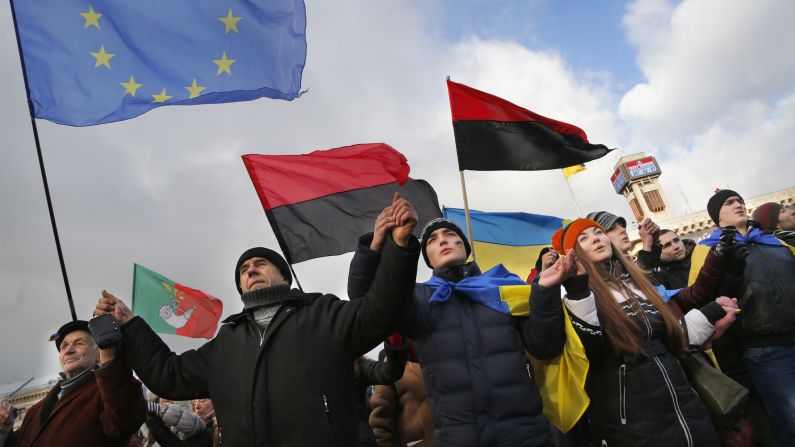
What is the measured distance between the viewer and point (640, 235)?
13.8ft

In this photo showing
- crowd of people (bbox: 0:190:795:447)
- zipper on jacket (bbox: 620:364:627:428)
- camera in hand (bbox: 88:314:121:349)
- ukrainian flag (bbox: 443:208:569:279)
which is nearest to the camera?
crowd of people (bbox: 0:190:795:447)

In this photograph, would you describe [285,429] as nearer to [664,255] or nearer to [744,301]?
[744,301]

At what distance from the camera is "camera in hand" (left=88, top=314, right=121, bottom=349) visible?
229cm

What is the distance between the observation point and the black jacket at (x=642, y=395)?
2.43 meters

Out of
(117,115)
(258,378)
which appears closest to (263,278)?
(258,378)

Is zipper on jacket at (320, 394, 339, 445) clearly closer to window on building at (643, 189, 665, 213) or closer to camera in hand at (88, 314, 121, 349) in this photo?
camera in hand at (88, 314, 121, 349)

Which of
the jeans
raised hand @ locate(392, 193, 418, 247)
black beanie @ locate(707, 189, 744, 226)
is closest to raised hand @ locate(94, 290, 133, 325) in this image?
raised hand @ locate(392, 193, 418, 247)

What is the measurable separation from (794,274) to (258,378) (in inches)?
149

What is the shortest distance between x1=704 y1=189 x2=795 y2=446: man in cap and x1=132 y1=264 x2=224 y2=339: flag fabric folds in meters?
9.01

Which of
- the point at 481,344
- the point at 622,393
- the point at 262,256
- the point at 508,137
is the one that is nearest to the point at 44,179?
the point at 262,256

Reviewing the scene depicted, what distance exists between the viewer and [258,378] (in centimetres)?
217

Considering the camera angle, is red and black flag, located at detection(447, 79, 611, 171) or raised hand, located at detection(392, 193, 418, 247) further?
red and black flag, located at detection(447, 79, 611, 171)

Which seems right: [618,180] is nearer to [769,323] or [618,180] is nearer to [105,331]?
[769,323]


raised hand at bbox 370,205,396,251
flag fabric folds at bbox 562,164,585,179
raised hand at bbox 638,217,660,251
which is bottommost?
raised hand at bbox 638,217,660,251
